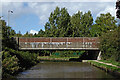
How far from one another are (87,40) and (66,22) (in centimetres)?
3409

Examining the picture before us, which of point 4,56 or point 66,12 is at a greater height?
point 66,12

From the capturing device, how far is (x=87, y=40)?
190 feet

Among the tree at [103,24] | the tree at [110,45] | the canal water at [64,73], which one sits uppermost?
the tree at [103,24]

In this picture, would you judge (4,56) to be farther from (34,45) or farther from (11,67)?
(34,45)

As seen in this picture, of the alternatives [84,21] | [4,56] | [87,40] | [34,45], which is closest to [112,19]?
[84,21]

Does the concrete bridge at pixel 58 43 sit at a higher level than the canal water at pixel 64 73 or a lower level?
higher

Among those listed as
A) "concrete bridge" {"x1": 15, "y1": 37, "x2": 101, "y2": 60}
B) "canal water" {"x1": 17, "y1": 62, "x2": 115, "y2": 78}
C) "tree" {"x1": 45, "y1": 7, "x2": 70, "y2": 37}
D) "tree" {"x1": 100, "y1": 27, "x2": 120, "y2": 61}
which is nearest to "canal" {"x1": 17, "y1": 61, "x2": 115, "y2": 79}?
"canal water" {"x1": 17, "y1": 62, "x2": 115, "y2": 78}

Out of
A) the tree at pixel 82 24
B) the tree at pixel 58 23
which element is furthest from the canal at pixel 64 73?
the tree at pixel 82 24

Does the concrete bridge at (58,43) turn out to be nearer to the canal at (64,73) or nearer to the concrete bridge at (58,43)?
the concrete bridge at (58,43)

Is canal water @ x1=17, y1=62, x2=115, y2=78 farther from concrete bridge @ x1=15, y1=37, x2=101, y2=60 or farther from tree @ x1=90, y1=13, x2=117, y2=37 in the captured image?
tree @ x1=90, y1=13, x2=117, y2=37

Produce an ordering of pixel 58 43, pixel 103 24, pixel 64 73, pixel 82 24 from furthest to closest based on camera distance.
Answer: pixel 82 24 < pixel 103 24 < pixel 58 43 < pixel 64 73

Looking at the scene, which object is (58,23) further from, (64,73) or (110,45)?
(64,73)

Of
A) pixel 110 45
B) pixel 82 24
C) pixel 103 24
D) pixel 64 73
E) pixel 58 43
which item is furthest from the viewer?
pixel 82 24

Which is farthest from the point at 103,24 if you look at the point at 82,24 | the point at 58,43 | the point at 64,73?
the point at 64,73
